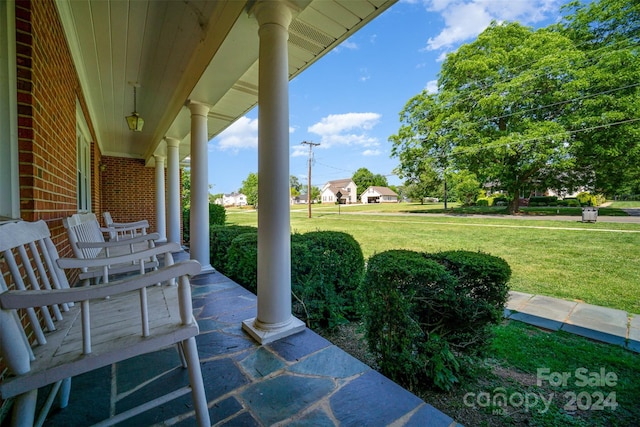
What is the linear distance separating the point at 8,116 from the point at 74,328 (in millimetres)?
1167

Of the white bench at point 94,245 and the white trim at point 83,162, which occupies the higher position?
the white trim at point 83,162

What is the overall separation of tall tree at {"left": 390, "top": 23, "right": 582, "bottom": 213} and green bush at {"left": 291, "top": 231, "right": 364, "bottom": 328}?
17706mm

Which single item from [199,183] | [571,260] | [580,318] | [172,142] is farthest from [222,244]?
[571,260]

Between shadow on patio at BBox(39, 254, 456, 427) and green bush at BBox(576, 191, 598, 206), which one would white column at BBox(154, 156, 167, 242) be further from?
green bush at BBox(576, 191, 598, 206)

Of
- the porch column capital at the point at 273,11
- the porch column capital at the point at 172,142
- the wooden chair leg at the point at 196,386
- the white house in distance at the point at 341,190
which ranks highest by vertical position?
the white house in distance at the point at 341,190

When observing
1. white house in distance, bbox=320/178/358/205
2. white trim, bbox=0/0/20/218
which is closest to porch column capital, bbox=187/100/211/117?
white trim, bbox=0/0/20/218

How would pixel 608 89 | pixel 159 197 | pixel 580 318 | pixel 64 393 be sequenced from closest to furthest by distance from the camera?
pixel 64 393
pixel 580 318
pixel 159 197
pixel 608 89

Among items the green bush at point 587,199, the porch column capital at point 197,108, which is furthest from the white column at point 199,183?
the green bush at point 587,199

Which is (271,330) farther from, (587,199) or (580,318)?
(587,199)

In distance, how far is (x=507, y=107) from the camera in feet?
56.0

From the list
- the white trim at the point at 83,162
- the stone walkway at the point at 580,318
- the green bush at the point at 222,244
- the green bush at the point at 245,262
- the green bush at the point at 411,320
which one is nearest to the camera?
the green bush at the point at 411,320

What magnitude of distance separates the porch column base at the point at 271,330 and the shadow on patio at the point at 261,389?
4 centimetres

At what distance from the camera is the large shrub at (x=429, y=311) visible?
69.1 inches

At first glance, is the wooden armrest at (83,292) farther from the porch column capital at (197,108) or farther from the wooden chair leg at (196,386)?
the porch column capital at (197,108)
